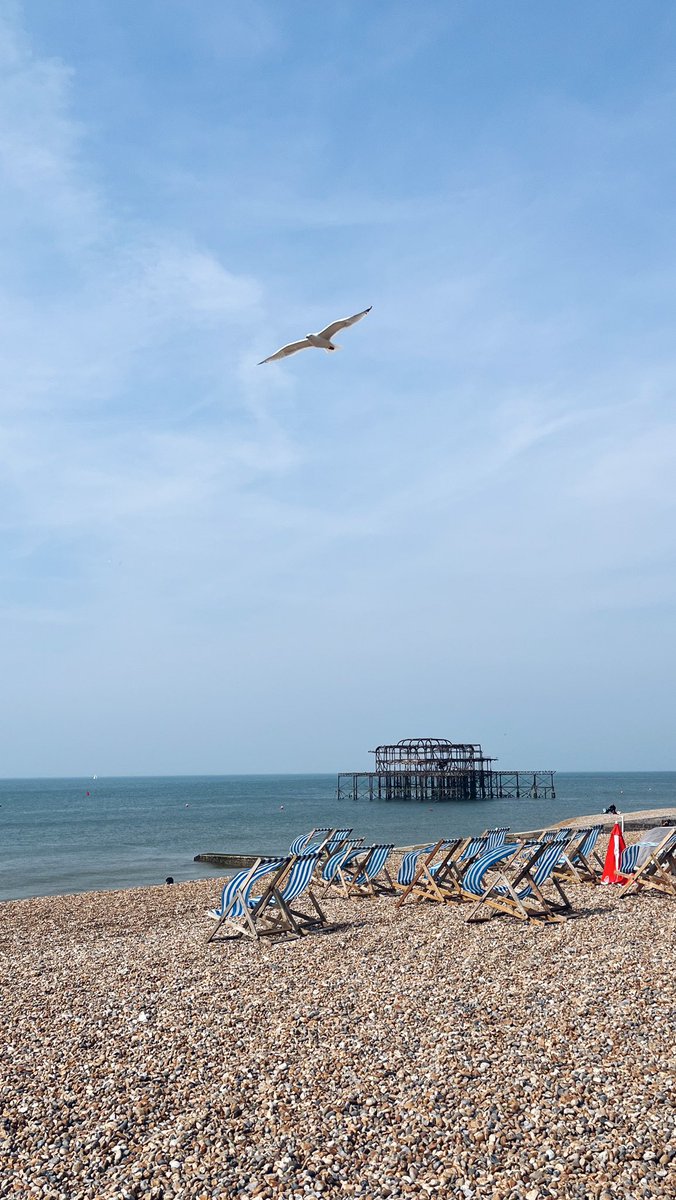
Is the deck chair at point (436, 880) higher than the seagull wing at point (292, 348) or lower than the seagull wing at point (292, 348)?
lower

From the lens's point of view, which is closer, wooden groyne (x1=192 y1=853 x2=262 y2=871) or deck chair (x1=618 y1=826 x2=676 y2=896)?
deck chair (x1=618 y1=826 x2=676 y2=896)

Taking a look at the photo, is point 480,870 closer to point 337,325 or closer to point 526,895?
point 526,895

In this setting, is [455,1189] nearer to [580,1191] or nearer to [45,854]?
[580,1191]

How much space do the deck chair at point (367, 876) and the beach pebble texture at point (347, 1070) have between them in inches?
128

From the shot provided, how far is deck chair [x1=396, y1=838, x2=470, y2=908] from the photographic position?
972 cm

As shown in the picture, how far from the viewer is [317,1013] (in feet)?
18.0

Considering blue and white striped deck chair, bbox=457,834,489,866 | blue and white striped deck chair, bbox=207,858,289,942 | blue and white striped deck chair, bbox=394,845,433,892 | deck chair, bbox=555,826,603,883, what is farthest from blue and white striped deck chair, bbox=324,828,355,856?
blue and white striped deck chair, bbox=207,858,289,942

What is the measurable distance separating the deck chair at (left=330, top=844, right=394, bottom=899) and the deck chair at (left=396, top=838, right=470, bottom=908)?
821 millimetres

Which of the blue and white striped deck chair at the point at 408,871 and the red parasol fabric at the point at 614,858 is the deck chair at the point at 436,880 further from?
the red parasol fabric at the point at 614,858

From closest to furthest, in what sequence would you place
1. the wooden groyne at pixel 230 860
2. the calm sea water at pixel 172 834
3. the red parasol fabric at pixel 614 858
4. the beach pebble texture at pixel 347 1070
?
the beach pebble texture at pixel 347 1070 < the red parasol fabric at pixel 614 858 < the wooden groyne at pixel 230 860 < the calm sea water at pixel 172 834

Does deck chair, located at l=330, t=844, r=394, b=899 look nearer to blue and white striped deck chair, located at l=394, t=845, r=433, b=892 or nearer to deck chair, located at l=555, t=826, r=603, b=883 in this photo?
blue and white striped deck chair, located at l=394, t=845, r=433, b=892

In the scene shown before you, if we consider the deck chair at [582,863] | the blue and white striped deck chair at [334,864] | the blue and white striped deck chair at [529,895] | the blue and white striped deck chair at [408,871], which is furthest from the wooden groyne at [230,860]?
the blue and white striped deck chair at [529,895]

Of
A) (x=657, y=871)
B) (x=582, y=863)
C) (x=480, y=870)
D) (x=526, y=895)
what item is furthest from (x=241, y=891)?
(x=582, y=863)

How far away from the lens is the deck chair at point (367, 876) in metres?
11.1
